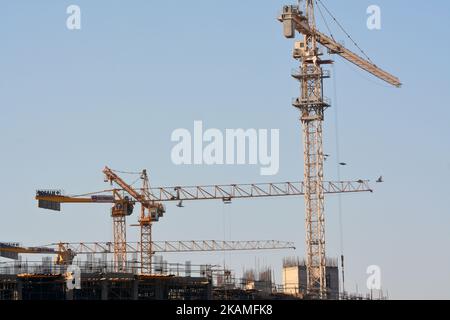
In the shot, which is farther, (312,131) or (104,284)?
(312,131)

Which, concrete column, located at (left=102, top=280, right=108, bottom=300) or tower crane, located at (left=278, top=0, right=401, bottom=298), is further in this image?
tower crane, located at (left=278, top=0, right=401, bottom=298)

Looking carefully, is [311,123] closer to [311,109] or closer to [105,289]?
[311,109]

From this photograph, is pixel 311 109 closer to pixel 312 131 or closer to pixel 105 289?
pixel 312 131

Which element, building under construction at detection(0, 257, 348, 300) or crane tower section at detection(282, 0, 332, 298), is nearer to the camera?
building under construction at detection(0, 257, 348, 300)

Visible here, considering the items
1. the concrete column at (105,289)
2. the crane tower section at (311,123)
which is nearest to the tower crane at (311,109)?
the crane tower section at (311,123)

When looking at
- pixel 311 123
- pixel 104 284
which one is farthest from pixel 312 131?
pixel 104 284

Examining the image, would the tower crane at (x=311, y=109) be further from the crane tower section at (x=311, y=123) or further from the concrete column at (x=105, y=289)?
the concrete column at (x=105, y=289)

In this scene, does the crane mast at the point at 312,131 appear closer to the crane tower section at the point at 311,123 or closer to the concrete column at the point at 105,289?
the crane tower section at the point at 311,123

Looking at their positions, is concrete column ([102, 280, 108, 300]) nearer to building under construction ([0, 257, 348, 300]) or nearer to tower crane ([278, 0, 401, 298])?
building under construction ([0, 257, 348, 300])

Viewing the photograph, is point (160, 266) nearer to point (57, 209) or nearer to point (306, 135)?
point (306, 135)

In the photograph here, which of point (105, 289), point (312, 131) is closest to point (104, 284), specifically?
point (105, 289)

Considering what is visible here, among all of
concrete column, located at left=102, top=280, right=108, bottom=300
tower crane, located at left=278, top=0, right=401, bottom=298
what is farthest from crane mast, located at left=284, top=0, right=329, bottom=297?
concrete column, located at left=102, top=280, right=108, bottom=300

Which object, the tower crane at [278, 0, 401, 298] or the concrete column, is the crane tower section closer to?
the tower crane at [278, 0, 401, 298]

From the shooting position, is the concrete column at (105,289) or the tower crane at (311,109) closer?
the concrete column at (105,289)
